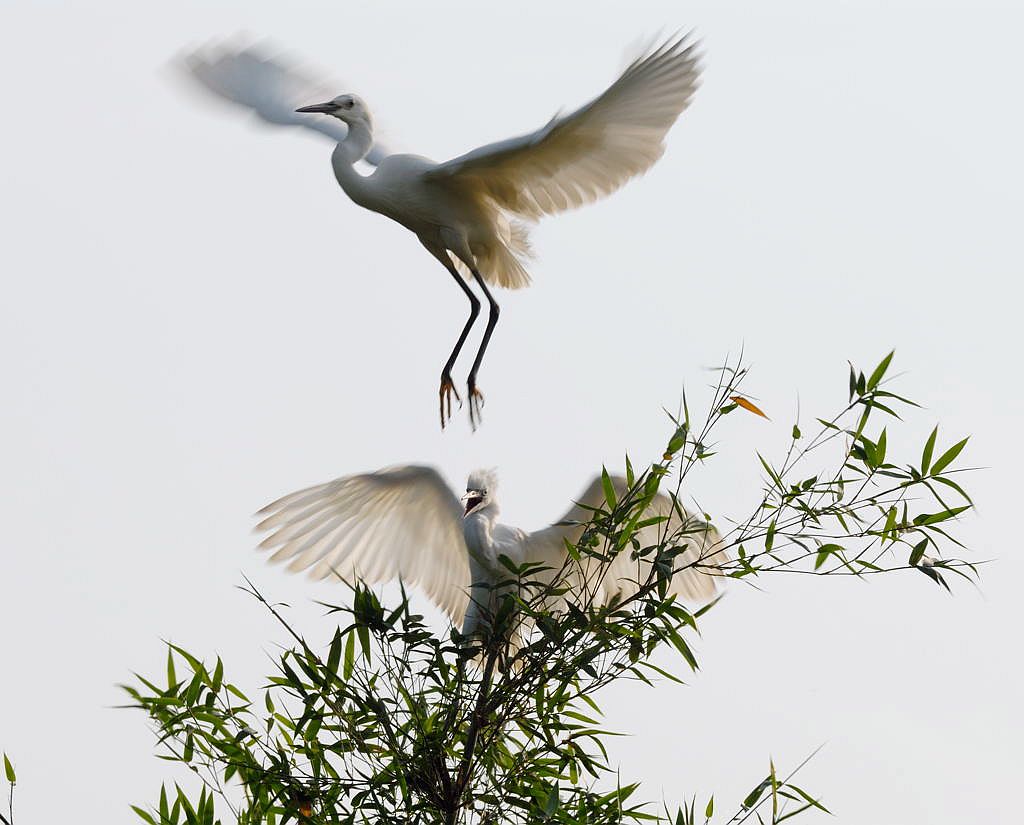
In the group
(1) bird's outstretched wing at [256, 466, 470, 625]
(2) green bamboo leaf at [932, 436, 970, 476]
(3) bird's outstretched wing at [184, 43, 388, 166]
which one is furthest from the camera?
(3) bird's outstretched wing at [184, 43, 388, 166]

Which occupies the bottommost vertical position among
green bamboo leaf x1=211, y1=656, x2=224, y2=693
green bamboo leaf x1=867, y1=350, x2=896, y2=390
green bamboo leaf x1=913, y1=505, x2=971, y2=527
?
green bamboo leaf x1=211, y1=656, x2=224, y2=693

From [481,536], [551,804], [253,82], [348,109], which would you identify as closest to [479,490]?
[481,536]

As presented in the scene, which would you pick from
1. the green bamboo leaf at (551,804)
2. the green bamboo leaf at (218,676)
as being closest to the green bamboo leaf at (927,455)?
the green bamboo leaf at (551,804)

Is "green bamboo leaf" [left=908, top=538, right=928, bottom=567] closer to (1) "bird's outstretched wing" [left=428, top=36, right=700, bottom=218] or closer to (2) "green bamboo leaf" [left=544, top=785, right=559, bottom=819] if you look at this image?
(2) "green bamboo leaf" [left=544, top=785, right=559, bottom=819]

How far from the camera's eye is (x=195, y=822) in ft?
14.5

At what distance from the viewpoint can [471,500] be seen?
5.60 metres

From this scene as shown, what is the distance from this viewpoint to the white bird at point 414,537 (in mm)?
5621

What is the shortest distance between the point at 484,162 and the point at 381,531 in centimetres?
160

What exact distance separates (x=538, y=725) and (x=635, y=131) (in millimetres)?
2253

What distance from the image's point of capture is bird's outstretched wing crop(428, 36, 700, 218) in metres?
5.06

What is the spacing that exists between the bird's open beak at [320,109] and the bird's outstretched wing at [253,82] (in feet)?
0.83

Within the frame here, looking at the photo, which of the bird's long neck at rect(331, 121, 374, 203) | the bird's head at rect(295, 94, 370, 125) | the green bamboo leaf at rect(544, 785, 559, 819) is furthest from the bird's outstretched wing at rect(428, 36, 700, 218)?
the green bamboo leaf at rect(544, 785, 559, 819)

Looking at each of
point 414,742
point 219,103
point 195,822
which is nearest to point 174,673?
point 195,822

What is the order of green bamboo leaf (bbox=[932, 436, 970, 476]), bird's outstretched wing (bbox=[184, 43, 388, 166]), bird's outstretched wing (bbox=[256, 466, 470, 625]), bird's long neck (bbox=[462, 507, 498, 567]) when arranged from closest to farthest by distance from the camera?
green bamboo leaf (bbox=[932, 436, 970, 476]), bird's long neck (bbox=[462, 507, 498, 567]), bird's outstretched wing (bbox=[256, 466, 470, 625]), bird's outstretched wing (bbox=[184, 43, 388, 166])
